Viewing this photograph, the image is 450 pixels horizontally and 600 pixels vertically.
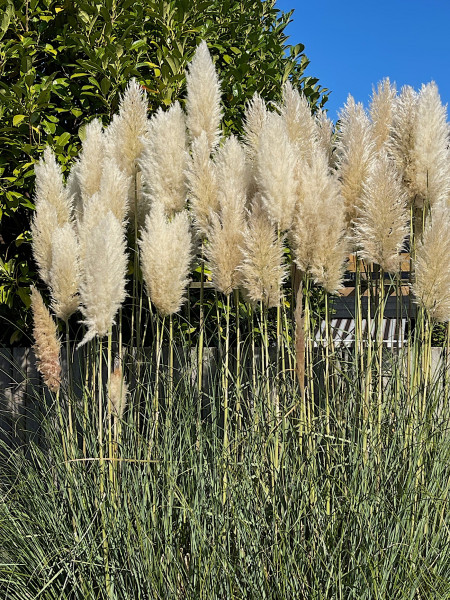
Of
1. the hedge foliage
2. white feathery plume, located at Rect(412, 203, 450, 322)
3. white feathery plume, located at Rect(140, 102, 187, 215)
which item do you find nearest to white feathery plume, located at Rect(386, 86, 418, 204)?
white feathery plume, located at Rect(412, 203, 450, 322)

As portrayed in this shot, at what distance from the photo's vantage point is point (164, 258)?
2.96 m

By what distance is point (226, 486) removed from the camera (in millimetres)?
2637

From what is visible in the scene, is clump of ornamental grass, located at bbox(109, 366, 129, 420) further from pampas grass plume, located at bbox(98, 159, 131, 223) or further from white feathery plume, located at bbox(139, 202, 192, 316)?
pampas grass plume, located at bbox(98, 159, 131, 223)

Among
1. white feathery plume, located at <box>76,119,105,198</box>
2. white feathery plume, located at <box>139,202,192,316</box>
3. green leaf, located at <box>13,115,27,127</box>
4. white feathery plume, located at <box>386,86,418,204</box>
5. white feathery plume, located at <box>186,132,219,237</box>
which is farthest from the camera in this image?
green leaf, located at <box>13,115,27,127</box>

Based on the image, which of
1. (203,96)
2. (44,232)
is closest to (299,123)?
(203,96)

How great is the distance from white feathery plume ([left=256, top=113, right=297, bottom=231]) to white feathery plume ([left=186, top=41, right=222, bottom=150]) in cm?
32

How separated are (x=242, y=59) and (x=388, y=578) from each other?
10.4ft

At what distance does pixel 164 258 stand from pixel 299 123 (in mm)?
889

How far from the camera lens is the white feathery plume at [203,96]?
10.4ft

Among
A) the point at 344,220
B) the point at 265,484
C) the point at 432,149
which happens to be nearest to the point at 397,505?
the point at 265,484

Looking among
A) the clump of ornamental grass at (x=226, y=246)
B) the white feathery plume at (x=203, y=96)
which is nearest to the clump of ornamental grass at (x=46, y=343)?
the clump of ornamental grass at (x=226, y=246)

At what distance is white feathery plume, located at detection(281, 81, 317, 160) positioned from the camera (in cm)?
323

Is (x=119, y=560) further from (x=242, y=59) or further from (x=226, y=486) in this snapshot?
(x=242, y=59)

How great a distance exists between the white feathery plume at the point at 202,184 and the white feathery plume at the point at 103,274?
0.38 metres
